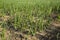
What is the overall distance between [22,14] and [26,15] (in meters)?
0.12

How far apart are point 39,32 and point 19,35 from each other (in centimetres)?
51

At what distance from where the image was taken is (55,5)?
5.69 meters

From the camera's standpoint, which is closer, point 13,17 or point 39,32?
point 39,32

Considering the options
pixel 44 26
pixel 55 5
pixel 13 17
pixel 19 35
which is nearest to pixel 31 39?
pixel 19 35

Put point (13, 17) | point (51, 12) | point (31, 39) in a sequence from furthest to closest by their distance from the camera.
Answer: point (51, 12) → point (13, 17) → point (31, 39)

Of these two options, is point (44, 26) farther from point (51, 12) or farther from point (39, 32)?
point (51, 12)

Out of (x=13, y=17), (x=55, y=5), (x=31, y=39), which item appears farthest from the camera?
(x=55, y=5)

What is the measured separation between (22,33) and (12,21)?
56 centimetres

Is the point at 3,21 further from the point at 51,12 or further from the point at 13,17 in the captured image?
the point at 51,12

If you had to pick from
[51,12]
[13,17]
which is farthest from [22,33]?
[51,12]

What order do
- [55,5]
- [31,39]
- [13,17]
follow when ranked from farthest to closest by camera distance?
[55,5] → [13,17] → [31,39]

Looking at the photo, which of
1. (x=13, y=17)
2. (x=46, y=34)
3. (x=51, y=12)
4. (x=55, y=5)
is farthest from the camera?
(x=55, y=5)

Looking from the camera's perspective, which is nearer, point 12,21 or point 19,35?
point 19,35

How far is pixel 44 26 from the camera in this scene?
4094 mm
